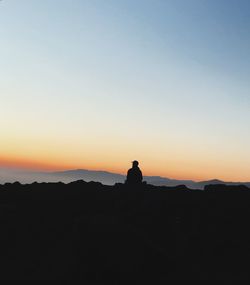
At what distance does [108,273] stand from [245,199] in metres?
10.6

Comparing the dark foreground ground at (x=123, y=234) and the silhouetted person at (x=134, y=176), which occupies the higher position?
the silhouetted person at (x=134, y=176)

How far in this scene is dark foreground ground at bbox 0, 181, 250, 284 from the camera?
12062 mm

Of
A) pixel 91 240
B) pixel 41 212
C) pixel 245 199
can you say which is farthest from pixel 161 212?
pixel 91 240

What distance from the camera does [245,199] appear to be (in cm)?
1981

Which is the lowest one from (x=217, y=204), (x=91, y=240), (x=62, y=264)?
(x=62, y=264)

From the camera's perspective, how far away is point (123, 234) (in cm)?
1267

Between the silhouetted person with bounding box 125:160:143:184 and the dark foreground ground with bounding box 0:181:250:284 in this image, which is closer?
the dark foreground ground with bounding box 0:181:250:284

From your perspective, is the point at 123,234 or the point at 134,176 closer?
the point at 123,234

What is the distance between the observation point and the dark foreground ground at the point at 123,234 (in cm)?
1206

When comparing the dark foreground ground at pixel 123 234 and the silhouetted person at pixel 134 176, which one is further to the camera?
the silhouetted person at pixel 134 176

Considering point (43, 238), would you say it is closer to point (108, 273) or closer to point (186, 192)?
point (108, 273)

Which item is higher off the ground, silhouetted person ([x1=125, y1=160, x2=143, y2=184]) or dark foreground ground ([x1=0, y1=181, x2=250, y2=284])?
silhouetted person ([x1=125, y1=160, x2=143, y2=184])

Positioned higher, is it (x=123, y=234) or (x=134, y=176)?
(x=134, y=176)

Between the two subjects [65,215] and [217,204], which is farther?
[217,204]
